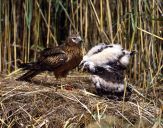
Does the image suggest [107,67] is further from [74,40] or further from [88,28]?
[88,28]

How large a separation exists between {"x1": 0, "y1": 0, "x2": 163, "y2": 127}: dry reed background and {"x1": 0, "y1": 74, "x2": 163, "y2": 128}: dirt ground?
0.56m

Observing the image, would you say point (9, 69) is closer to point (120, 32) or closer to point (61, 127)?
point (120, 32)

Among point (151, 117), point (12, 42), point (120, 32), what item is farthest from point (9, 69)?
point (151, 117)

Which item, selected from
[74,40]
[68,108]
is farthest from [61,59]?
[68,108]

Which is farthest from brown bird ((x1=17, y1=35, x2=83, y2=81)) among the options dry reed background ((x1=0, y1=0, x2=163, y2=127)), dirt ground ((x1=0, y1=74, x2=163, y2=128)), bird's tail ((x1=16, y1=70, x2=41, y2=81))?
dry reed background ((x1=0, y1=0, x2=163, y2=127))

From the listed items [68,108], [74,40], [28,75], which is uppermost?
[74,40]

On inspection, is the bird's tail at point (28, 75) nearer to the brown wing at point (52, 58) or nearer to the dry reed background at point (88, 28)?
the brown wing at point (52, 58)

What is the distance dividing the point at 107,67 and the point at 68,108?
2.37ft

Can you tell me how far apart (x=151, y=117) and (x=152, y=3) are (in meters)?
1.49

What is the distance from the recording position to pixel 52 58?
17.0 feet

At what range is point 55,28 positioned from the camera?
6.07 m

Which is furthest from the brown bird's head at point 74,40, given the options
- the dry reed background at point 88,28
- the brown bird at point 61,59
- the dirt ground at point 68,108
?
the dirt ground at point 68,108

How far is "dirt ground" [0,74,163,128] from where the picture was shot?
4277 mm

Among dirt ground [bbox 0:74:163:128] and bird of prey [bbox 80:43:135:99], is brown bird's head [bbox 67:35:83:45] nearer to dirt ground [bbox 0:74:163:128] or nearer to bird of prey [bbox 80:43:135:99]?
bird of prey [bbox 80:43:135:99]
